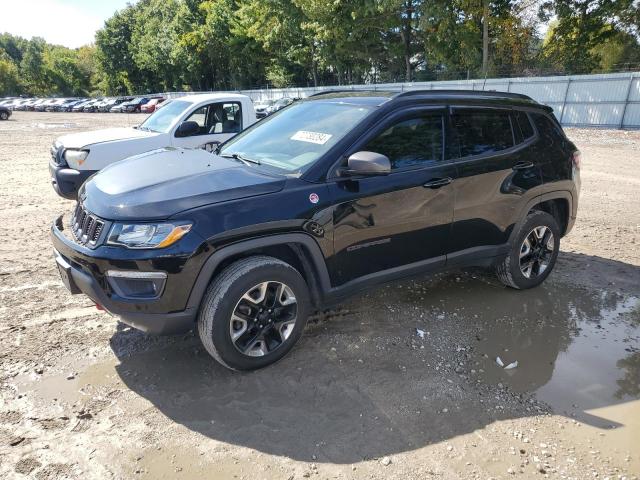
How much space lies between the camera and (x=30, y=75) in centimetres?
9306

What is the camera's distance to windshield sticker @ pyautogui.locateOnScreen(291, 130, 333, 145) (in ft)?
11.5

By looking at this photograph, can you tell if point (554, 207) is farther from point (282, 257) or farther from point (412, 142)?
point (282, 257)

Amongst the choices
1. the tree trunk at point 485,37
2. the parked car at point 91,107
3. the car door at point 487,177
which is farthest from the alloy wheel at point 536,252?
the parked car at point 91,107

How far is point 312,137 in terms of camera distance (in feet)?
11.9

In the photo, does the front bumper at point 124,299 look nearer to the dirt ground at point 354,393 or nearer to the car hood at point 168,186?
the car hood at point 168,186

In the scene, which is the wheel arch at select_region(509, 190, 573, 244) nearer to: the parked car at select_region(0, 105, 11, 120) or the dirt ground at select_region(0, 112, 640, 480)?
the dirt ground at select_region(0, 112, 640, 480)

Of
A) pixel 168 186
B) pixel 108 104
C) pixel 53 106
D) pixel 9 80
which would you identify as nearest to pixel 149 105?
pixel 108 104

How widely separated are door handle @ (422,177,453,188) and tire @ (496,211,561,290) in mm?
1102

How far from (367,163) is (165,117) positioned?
19.8 ft

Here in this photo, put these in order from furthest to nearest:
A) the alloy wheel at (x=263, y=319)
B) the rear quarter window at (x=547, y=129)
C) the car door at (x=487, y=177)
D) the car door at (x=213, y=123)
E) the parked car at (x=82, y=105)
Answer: the parked car at (x=82, y=105) < the car door at (x=213, y=123) < the rear quarter window at (x=547, y=129) < the car door at (x=487, y=177) < the alloy wheel at (x=263, y=319)

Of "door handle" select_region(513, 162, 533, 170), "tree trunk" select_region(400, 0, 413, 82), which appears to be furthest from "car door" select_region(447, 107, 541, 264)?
"tree trunk" select_region(400, 0, 413, 82)

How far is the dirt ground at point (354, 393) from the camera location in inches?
100

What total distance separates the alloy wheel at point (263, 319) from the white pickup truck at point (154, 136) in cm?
370

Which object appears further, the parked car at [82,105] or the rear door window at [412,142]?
the parked car at [82,105]
